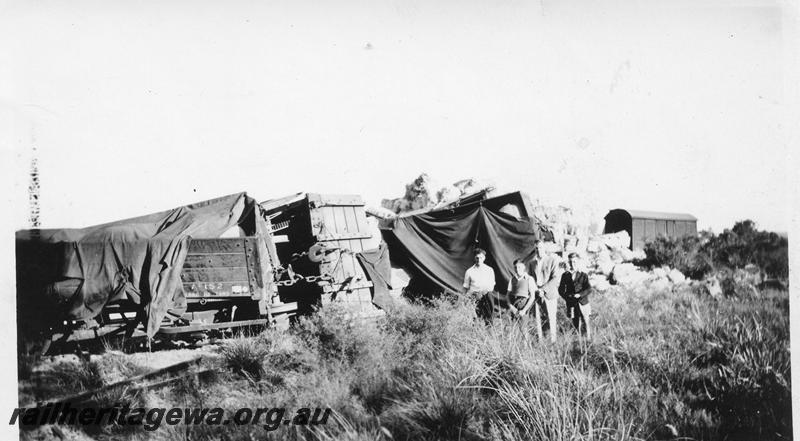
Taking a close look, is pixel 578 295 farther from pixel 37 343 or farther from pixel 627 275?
pixel 37 343

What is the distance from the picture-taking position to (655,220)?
42.2 ft

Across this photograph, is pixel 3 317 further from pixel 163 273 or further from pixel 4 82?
pixel 4 82

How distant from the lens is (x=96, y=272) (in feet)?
15.1

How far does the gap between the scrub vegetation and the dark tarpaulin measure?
4.19ft

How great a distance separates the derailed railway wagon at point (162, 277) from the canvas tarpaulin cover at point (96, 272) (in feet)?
0.03

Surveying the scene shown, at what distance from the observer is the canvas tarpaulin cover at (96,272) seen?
430 cm

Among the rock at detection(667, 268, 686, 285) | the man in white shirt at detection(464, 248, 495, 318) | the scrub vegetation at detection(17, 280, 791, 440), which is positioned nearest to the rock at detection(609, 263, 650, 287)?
the rock at detection(667, 268, 686, 285)

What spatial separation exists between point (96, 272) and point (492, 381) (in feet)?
14.1

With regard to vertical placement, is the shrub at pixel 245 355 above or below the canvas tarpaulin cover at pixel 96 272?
below

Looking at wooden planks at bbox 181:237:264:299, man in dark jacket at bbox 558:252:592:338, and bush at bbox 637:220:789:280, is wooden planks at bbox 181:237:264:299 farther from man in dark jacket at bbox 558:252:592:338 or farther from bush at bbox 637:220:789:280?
bush at bbox 637:220:789:280

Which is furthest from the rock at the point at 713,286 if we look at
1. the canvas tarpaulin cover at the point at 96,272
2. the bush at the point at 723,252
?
the canvas tarpaulin cover at the point at 96,272

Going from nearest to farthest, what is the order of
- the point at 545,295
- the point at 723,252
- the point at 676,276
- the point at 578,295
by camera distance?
1. the point at 578,295
2. the point at 545,295
3. the point at 723,252
4. the point at 676,276

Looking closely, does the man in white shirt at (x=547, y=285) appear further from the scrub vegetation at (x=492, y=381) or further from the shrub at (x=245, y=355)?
the shrub at (x=245, y=355)

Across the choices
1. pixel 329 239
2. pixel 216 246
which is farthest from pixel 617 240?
pixel 216 246
